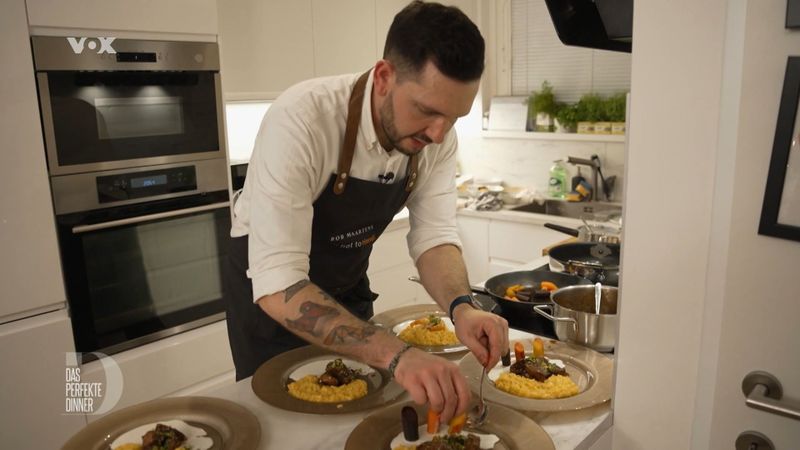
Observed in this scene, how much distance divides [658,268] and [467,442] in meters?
0.45

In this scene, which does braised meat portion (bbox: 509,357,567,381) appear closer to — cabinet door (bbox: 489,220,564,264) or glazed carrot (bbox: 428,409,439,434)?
glazed carrot (bbox: 428,409,439,434)

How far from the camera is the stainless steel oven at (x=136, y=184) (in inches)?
84.7

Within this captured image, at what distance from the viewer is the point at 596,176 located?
3646 millimetres

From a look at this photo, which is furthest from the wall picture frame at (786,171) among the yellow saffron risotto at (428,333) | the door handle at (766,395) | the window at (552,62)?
the window at (552,62)

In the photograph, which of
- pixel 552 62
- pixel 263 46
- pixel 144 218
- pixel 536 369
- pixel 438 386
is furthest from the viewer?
pixel 552 62

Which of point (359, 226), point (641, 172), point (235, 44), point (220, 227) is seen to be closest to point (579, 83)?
point (235, 44)

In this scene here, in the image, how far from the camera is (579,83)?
3.71 metres

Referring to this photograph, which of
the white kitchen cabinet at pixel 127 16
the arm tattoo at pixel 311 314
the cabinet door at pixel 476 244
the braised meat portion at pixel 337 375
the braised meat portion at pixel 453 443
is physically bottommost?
the cabinet door at pixel 476 244

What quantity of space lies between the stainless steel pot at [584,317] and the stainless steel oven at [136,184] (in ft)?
5.01

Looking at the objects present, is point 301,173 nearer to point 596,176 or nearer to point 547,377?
point 547,377

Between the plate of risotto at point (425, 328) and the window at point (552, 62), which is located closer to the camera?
the plate of risotto at point (425, 328)

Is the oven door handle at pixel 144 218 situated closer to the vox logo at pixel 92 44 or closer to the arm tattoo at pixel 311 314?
the vox logo at pixel 92 44

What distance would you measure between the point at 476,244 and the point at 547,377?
2.39m

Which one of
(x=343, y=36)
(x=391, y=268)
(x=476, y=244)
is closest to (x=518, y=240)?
(x=476, y=244)
